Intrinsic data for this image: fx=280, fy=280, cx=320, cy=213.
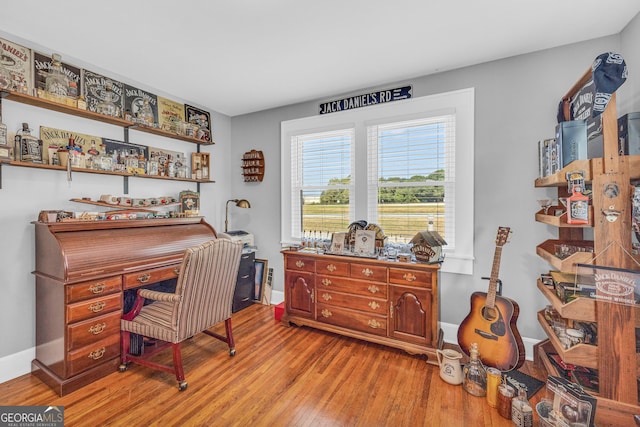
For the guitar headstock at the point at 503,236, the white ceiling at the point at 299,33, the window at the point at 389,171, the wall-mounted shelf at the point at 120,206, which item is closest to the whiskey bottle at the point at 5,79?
the white ceiling at the point at 299,33

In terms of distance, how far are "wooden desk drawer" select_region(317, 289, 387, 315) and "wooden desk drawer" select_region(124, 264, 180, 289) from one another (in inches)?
56.9

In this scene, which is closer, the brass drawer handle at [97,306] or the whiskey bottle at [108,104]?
the brass drawer handle at [97,306]

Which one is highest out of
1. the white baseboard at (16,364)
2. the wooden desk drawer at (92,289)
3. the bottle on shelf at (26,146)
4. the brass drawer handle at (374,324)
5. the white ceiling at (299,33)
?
the white ceiling at (299,33)

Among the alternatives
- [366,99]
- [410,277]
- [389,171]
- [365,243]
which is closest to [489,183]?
[389,171]

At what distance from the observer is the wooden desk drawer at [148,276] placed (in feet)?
7.61

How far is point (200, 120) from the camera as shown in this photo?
3.74 metres

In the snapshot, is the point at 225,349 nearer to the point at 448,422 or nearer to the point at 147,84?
the point at 448,422

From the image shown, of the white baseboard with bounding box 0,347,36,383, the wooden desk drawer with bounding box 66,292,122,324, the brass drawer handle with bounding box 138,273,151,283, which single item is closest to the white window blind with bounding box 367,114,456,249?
the brass drawer handle with bounding box 138,273,151,283

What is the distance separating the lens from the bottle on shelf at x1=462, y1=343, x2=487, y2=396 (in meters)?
1.98

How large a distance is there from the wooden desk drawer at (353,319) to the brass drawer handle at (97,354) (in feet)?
6.01

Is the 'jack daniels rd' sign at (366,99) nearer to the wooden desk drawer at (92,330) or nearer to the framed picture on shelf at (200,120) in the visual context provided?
the framed picture on shelf at (200,120)

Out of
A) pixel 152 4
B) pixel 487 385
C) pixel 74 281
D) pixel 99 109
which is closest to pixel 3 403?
pixel 74 281

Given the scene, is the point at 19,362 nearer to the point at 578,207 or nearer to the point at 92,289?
the point at 92,289

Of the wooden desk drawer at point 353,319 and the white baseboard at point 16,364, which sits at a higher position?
the wooden desk drawer at point 353,319
